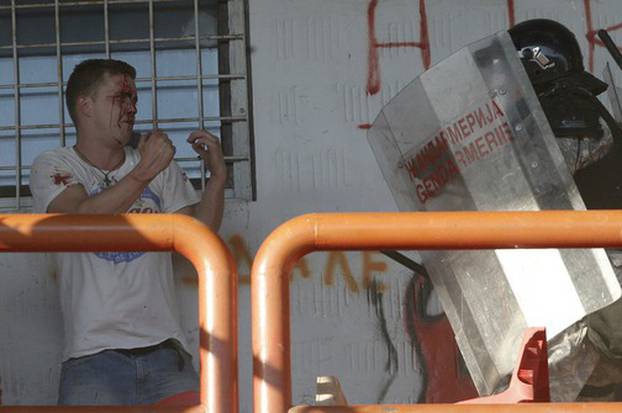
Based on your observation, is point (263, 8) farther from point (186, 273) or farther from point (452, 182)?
point (452, 182)

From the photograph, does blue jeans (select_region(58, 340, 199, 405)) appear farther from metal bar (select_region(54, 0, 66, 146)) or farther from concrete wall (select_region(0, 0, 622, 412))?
metal bar (select_region(54, 0, 66, 146))

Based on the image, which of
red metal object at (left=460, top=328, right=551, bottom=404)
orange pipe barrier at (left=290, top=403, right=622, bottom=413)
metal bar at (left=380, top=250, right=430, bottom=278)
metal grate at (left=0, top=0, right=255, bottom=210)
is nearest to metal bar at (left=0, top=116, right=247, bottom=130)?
metal grate at (left=0, top=0, right=255, bottom=210)

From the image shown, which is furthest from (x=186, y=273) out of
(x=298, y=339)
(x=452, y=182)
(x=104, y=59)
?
(x=452, y=182)

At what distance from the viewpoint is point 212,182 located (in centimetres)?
455

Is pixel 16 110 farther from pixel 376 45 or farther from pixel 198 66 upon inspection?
pixel 376 45

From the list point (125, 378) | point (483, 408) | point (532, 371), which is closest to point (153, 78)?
point (125, 378)

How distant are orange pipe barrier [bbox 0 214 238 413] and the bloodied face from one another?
177 cm

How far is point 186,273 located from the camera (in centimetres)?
490

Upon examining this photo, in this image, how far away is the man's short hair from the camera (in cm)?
457

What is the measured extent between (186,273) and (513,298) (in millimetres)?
1710

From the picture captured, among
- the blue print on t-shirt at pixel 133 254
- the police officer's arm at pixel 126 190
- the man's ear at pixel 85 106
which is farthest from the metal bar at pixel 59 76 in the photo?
the police officer's arm at pixel 126 190

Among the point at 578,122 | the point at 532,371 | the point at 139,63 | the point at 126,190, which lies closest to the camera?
the point at 532,371

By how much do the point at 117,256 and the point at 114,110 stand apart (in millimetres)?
498

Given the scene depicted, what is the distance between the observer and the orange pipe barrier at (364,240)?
8.91ft
